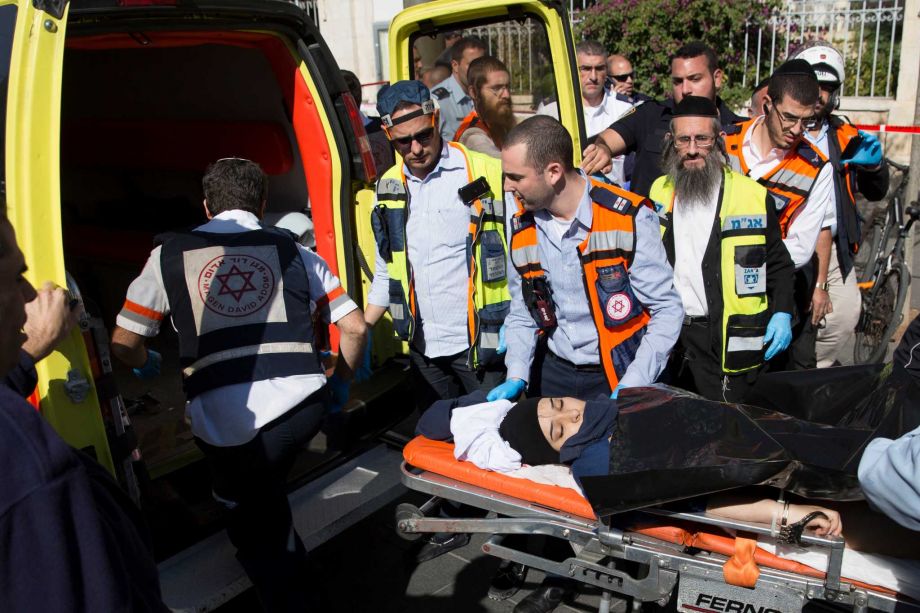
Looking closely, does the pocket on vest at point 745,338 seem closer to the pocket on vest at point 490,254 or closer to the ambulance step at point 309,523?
the pocket on vest at point 490,254

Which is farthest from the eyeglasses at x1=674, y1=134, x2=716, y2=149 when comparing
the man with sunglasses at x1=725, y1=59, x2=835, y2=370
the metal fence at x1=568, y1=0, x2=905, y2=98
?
the metal fence at x1=568, y1=0, x2=905, y2=98

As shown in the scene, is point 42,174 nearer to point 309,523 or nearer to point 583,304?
point 309,523

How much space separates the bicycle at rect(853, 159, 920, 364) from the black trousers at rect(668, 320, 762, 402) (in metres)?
2.23

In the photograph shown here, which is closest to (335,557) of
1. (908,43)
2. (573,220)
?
(573,220)

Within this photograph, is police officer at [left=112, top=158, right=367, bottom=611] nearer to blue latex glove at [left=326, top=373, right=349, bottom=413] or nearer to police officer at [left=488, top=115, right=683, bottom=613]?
blue latex glove at [left=326, top=373, right=349, bottom=413]

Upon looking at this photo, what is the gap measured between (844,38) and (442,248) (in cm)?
749

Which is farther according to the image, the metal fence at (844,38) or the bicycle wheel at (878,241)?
the metal fence at (844,38)

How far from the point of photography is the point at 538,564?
2479 millimetres

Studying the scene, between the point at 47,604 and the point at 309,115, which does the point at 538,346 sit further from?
the point at 47,604

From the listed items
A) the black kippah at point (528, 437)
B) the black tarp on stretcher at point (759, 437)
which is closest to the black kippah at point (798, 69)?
the black tarp on stretcher at point (759, 437)

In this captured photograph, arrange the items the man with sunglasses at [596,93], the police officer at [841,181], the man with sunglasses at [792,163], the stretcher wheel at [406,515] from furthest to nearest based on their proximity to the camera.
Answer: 1. the man with sunglasses at [596,93]
2. the police officer at [841,181]
3. the man with sunglasses at [792,163]
4. the stretcher wheel at [406,515]

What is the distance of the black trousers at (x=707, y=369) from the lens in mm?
3275

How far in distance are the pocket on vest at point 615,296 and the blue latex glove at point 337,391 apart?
1046 mm

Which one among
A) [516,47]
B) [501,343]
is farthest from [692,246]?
[516,47]
